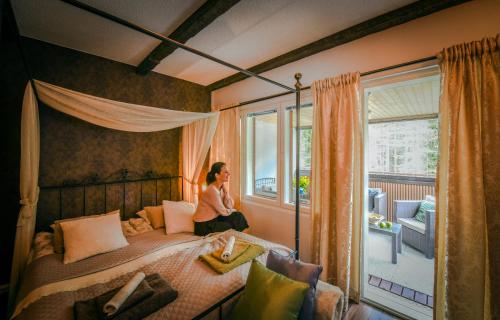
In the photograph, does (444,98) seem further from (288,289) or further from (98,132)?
(98,132)

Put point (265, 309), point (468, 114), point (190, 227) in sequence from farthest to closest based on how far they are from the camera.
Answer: point (190, 227), point (468, 114), point (265, 309)

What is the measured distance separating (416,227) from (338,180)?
7.40ft

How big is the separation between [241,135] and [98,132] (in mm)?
1923

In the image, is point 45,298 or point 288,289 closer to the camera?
point 288,289

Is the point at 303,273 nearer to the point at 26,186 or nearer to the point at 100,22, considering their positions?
the point at 26,186

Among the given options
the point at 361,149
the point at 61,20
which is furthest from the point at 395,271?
the point at 61,20

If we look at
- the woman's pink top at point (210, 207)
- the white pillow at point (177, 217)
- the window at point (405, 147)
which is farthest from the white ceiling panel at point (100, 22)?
the window at point (405, 147)

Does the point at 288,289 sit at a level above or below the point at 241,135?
below

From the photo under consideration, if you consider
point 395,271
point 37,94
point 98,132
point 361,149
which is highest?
point 37,94

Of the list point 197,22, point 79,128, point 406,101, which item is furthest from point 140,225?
point 406,101

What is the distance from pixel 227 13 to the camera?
6.39 ft

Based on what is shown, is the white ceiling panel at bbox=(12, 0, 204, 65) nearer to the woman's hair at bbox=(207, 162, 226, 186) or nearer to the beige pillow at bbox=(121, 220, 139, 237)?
the woman's hair at bbox=(207, 162, 226, 186)

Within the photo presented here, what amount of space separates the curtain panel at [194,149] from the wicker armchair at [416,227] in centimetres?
330

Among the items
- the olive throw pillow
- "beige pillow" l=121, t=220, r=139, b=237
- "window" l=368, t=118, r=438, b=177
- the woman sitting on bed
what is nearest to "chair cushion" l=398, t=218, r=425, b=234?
"window" l=368, t=118, r=438, b=177
